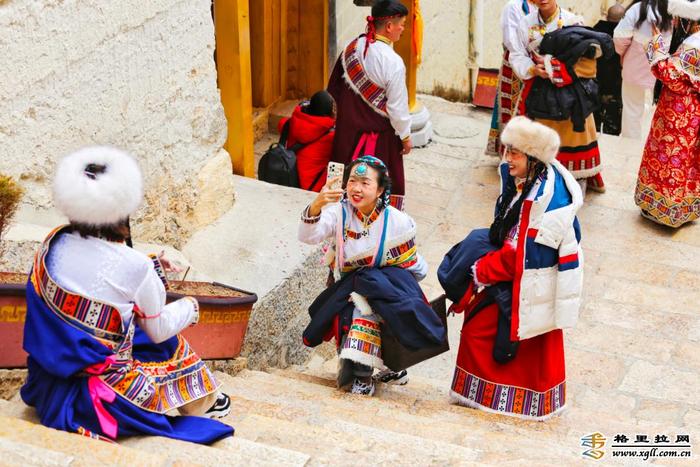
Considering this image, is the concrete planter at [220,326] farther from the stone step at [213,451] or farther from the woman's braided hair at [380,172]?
the stone step at [213,451]

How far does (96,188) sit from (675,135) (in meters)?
5.21

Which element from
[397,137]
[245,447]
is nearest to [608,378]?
[397,137]

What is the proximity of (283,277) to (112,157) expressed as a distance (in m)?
2.49

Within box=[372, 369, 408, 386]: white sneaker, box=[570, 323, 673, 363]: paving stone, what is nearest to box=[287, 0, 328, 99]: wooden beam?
box=[570, 323, 673, 363]: paving stone

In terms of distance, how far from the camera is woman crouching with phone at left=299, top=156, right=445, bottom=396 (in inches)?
189

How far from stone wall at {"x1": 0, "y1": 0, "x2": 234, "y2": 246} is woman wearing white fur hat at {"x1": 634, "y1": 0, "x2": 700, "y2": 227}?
10.3ft

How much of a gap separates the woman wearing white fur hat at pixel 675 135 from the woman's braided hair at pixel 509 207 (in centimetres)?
287

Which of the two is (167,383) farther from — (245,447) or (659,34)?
(659,34)

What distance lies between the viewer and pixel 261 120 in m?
9.28

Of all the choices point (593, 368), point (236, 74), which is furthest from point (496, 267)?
point (236, 74)

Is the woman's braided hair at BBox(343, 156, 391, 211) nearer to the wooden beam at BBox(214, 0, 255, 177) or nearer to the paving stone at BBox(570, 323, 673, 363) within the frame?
the paving stone at BBox(570, 323, 673, 363)

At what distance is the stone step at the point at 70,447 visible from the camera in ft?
10.2

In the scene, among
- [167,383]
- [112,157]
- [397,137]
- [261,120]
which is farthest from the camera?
[261,120]

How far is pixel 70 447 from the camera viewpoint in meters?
3.25
